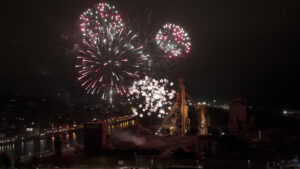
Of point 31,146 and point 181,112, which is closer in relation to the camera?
point 181,112

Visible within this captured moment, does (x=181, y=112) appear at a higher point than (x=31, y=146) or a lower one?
higher

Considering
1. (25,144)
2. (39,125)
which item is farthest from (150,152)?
(39,125)

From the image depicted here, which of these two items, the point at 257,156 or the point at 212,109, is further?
the point at 212,109

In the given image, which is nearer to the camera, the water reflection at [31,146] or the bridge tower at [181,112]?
the bridge tower at [181,112]

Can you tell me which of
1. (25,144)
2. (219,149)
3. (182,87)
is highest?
(182,87)

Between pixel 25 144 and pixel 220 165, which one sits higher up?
pixel 220 165

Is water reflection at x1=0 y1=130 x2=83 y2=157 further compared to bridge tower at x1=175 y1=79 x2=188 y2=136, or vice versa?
water reflection at x1=0 y1=130 x2=83 y2=157

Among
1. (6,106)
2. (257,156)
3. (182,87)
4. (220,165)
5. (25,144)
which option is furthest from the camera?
(6,106)

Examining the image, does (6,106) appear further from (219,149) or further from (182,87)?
(219,149)

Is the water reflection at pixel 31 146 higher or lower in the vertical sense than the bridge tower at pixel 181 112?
lower

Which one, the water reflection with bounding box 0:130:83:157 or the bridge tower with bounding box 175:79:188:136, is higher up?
the bridge tower with bounding box 175:79:188:136

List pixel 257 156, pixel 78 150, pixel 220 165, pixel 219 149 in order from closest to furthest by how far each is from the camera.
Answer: pixel 220 165 → pixel 257 156 → pixel 219 149 → pixel 78 150
